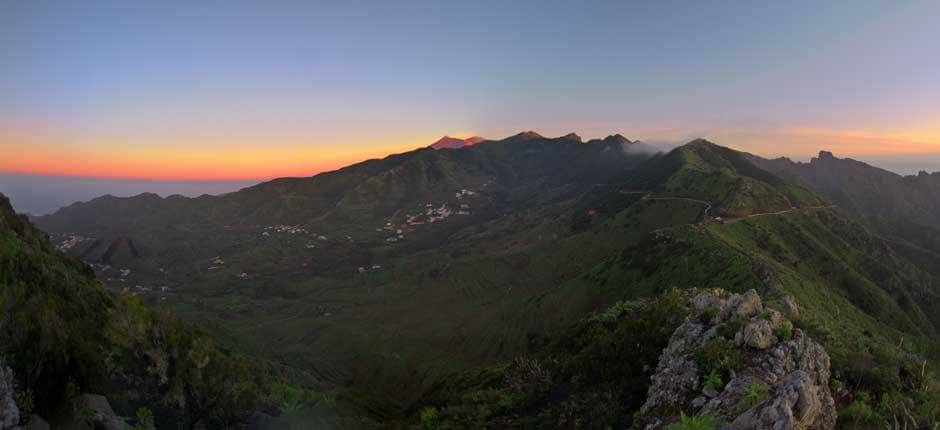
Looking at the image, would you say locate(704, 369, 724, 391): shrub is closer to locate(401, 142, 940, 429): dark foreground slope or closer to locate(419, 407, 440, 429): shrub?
locate(401, 142, 940, 429): dark foreground slope

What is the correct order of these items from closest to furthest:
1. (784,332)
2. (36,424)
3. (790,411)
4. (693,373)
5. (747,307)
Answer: (790,411) < (36,424) < (693,373) < (784,332) < (747,307)

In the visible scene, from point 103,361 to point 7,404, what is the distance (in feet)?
15.5

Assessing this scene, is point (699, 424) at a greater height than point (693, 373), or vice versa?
point (699, 424)

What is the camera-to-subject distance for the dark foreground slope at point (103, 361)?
1344 cm

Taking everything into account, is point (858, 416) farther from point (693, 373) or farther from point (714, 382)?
point (693, 373)

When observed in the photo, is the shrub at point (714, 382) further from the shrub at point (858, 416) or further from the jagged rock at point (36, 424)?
the jagged rock at point (36, 424)

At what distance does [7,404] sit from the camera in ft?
37.6

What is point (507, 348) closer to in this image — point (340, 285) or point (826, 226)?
point (826, 226)

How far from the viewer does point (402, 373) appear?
3462 inches

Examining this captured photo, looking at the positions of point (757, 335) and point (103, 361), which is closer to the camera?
point (757, 335)

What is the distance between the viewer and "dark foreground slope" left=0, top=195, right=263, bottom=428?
13438mm

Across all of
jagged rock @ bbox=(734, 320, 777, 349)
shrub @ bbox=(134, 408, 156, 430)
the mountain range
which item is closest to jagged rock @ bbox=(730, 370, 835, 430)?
the mountain range

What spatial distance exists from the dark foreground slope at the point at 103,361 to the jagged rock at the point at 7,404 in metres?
0.12

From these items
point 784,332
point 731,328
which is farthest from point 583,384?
point 784,332
